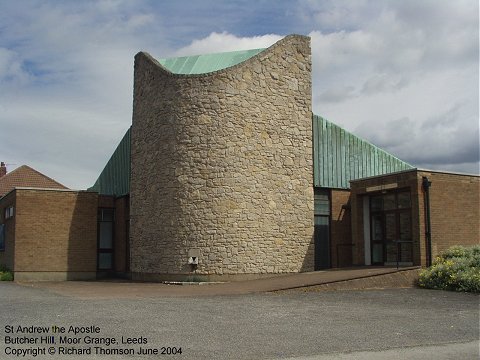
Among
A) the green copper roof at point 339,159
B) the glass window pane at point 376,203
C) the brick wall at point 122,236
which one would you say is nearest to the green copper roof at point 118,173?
the green copper roof at point 339,159

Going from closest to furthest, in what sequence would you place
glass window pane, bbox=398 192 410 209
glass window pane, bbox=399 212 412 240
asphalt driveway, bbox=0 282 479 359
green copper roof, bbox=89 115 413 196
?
asphalt driveway, bbox=0 282 479 359, glass window pane, bbox=399 212 412 240, glass window pane, bbox=398 192 410 209, green copper roof, bbox=89 115 413 196

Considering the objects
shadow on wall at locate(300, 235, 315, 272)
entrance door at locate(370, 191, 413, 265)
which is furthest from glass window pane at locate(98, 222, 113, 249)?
entrance door at locate(370, 191, 413, 265)

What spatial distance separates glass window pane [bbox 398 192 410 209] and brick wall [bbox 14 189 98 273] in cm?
1368

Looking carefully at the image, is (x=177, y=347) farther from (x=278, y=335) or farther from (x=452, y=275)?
(x=452, y=275)

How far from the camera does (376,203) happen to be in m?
23.3

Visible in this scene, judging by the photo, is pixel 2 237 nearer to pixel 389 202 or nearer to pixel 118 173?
pixel 118 173

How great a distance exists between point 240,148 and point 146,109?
15.4ft

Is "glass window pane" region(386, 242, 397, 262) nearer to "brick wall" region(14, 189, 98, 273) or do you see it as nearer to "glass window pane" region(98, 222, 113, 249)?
"brick wall" region(14, 189, 98, 273)

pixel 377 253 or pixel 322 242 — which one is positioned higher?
pixel 322 242

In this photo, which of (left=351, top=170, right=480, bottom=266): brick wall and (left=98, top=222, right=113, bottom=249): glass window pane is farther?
(left=98, top=222, right=113, bottom=249): glass window pane

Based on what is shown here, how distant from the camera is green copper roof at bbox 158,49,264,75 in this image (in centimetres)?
2519

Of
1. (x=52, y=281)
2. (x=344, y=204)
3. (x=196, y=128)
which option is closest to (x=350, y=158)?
(x=344, y=204)

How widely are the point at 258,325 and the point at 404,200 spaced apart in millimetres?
12188

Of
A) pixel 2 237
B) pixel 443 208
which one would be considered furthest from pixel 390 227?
pixel 2 237
